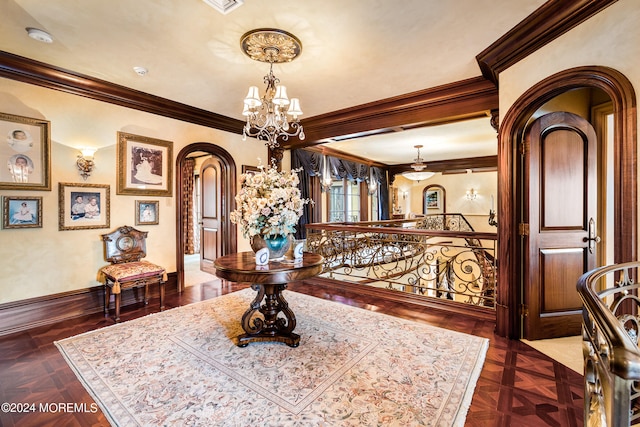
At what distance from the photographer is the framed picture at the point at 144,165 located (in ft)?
12.5

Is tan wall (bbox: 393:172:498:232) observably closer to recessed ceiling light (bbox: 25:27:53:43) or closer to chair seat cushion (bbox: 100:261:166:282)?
chair seat cushion (bbox: 100:261:166:282)

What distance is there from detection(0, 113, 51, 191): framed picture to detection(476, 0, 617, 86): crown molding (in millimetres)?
4806

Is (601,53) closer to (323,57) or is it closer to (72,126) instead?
(323,57)

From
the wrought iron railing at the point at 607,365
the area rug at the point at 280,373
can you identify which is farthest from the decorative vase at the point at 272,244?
the wrought iron railing at the point at 607,365

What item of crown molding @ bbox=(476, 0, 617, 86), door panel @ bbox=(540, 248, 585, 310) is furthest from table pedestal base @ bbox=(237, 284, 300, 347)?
crown molding @ bbox=(476, 0, 617, 86)

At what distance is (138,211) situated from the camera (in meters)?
3.97

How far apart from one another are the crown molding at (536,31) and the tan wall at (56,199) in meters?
4.32

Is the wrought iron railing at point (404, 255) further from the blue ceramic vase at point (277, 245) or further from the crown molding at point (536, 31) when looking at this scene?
the crown molding at point (536, 31)

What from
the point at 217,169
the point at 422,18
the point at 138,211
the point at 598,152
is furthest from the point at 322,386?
the point at 217,169

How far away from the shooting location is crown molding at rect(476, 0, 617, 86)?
1995mm

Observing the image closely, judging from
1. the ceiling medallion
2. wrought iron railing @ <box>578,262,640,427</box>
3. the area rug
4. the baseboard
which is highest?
the ceiling medallion

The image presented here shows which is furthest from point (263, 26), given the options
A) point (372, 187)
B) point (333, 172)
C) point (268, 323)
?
point (372, 187)

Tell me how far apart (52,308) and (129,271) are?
0.89 metres

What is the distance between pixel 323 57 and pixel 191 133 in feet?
8.86
